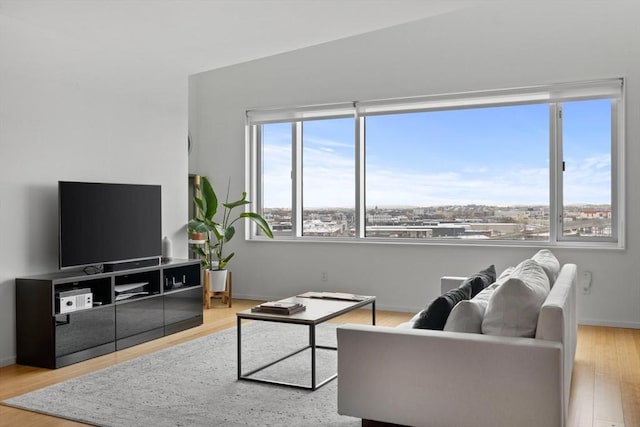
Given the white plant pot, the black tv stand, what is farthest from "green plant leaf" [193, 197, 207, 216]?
the black tv stand

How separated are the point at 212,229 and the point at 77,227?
2092 mm

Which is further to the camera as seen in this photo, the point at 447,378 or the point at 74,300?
the point at 74,300

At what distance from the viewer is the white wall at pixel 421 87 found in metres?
5.24

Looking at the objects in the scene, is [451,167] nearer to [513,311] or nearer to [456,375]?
[513,311]

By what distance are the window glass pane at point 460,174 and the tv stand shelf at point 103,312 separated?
225 cm

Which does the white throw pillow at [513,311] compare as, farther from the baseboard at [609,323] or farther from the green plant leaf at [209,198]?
the green plant leaf at [209,198]

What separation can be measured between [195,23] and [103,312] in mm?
2259

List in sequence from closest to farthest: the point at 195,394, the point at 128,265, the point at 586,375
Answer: the point at 195,394 < the point at 586,375 < the point at 128,265

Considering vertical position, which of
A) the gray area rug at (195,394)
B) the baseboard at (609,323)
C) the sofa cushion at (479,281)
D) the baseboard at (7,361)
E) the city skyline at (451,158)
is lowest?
the gray area rug at (195,394)

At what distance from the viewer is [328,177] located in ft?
22.0

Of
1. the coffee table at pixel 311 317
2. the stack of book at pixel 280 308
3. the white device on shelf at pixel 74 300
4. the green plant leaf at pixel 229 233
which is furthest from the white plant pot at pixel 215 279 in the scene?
the stack of book at pixel 280 308

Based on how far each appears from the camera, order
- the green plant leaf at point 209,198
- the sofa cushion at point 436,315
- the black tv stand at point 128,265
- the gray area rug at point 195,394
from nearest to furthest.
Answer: the sofa cushion at point 436,315, the gray area rug at point 195,394, the black tv stand at point 128,265, the green plant leaf at point 209,198

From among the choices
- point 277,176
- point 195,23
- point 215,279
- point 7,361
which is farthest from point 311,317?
point 277,176

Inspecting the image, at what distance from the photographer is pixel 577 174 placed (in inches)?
217
